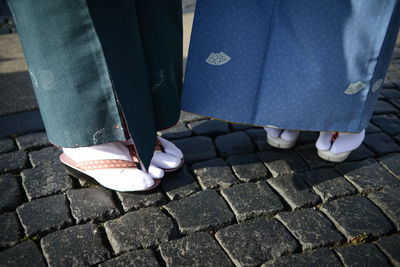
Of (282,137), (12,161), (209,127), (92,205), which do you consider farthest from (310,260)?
(12,161)

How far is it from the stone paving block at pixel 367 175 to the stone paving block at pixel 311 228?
37 cm

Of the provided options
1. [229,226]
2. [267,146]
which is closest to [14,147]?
[229,226]

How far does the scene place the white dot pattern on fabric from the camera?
5.47 feet

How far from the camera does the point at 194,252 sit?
147 centimetres

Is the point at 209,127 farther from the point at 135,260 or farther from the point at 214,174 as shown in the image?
the point at 135,260

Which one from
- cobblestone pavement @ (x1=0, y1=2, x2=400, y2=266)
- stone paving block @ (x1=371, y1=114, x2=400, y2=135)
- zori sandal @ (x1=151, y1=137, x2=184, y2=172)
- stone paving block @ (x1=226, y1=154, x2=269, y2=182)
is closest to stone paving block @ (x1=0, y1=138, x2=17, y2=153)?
cobblestone pavement @ (x1=0, y1=2, x2=400, y2=266)

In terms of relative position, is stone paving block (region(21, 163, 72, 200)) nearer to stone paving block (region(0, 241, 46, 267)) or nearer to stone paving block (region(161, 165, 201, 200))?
stone paving block (region(0, 241, 46, 267))

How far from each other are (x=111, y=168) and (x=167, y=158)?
0.31 metres

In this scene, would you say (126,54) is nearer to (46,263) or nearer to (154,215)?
(154,215)

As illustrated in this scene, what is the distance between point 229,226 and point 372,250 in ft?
2.10

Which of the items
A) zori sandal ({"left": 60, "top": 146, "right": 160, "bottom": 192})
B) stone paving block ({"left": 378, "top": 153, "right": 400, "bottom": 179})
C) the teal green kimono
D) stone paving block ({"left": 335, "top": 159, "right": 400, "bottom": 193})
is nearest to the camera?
the teal green kimono

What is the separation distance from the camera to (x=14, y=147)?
211 centimetres

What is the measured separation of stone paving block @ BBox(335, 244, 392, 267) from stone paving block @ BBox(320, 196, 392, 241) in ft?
0.23

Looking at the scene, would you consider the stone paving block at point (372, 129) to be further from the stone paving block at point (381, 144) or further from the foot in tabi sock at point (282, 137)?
Result: the foot in tabi sock at point (282, 137)
